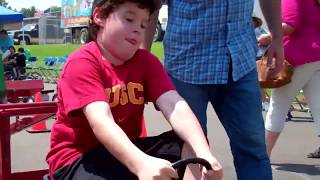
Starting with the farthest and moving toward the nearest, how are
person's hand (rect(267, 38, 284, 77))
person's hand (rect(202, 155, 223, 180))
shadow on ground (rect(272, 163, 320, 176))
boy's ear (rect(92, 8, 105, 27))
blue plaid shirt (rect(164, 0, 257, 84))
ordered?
shadow on ground (rect(272, 163, 320, 176)) < person's hand (rect(267, 38, 284, 77)) < blue plaid shirt (rect(164, 0, 257, 84)) < boy's ear (rect(92, 8, 105, 27)) < person's hand (rect(202, 155, 223, 180))

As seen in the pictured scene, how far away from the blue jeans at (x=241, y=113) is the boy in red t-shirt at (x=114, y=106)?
0.51 m

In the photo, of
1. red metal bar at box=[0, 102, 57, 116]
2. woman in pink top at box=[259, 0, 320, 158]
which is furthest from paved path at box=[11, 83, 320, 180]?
red metal bar at box=[0, 102, 57, 116]

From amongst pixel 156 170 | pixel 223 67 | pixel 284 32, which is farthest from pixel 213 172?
pixel 284 32

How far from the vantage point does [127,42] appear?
226 centimetres

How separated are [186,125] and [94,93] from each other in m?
0.35

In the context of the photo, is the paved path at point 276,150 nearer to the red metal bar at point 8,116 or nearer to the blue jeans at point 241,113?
the blue jeans at point 241,113

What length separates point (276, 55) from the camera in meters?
3.45

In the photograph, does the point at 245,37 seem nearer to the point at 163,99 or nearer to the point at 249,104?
the point at 249,104

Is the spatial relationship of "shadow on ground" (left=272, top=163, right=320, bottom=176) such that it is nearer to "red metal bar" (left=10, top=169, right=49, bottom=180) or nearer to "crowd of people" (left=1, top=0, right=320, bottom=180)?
"crowd of people" (left=1, top=0, right=320, bottom=180)

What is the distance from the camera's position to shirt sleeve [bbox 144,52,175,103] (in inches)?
94.5

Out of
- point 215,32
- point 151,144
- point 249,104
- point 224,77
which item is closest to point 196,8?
point 215,32

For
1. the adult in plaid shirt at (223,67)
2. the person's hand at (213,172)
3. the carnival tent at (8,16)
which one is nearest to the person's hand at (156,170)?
the person's hand at (213,172)

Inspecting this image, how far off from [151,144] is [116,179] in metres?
0.20

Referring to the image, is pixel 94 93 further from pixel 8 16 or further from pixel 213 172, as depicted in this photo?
pixel 8 16
